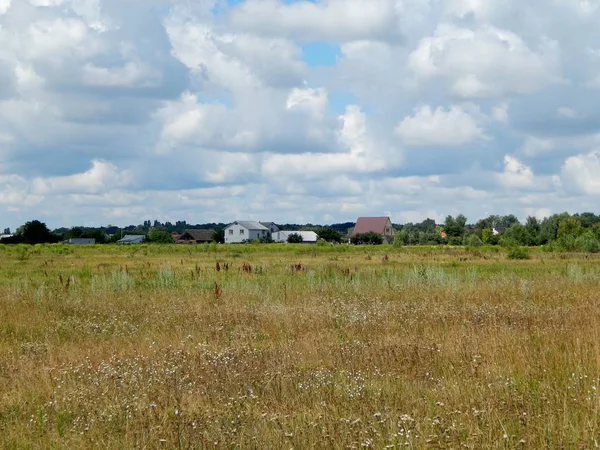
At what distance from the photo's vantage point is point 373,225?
136 metres

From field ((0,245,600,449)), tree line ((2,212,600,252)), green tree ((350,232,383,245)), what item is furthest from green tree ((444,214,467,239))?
field ((0,245,600,449))

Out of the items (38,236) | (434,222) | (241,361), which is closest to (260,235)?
(434,222)

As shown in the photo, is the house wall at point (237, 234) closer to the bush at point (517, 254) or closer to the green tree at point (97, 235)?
the green tree at point (97, 235)

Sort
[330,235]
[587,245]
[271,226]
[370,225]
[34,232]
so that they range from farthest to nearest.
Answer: [271,226]
[370,225]
[330,235]
[34,232]
[587,245]

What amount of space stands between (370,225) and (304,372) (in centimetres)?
12847

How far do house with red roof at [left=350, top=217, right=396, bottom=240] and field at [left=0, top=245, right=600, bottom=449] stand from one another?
118 metres

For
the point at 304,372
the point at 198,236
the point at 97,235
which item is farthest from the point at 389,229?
the point at 304,372

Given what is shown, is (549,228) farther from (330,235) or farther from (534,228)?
(330,235)

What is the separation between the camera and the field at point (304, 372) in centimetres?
585

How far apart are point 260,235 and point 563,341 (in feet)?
431

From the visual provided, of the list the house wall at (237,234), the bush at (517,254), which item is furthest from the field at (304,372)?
the house wall at (237,234)

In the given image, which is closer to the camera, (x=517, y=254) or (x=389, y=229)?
(x=517, y=254)

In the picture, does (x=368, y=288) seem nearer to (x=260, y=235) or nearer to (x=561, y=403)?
(x=561, y=403)

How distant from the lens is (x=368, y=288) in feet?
59.0
